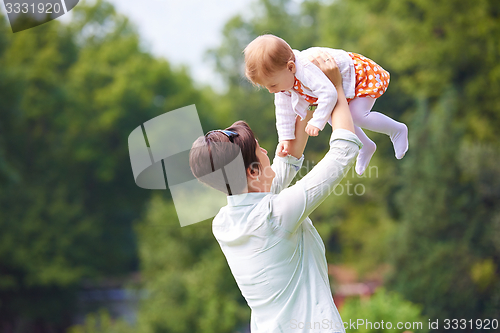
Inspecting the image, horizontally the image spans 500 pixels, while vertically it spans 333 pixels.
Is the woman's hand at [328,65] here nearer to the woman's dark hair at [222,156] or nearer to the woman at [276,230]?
the woman at [276,230]

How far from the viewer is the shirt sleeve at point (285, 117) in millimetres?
1750

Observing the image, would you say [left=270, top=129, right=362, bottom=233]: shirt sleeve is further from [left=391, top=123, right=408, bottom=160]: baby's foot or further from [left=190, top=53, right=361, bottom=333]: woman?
[left=391, top=123, right=408, bottom=160]: baby's foot

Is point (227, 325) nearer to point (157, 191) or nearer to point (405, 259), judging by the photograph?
point (405, 259)

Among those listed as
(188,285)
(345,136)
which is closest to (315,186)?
(345,136)

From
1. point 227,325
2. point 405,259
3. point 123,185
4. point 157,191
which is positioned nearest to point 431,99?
point 405,259

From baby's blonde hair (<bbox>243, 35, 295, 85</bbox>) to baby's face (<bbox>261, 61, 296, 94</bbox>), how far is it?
15mm

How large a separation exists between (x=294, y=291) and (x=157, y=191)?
15620 mm

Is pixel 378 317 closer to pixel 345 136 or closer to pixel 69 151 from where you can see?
pixel 345 136

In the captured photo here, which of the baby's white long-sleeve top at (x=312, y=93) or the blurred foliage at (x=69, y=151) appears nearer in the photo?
the baby's white long-sleeve top at (x=312, y=93)

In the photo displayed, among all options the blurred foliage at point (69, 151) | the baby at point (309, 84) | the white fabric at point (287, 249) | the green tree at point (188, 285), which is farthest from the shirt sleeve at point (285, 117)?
the blurred foliage at point (69, 151)

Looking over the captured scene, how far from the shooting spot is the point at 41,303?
47.3 feet

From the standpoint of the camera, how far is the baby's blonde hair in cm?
161

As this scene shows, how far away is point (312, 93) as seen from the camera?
1.62 meters

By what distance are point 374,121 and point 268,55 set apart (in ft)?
1.55
